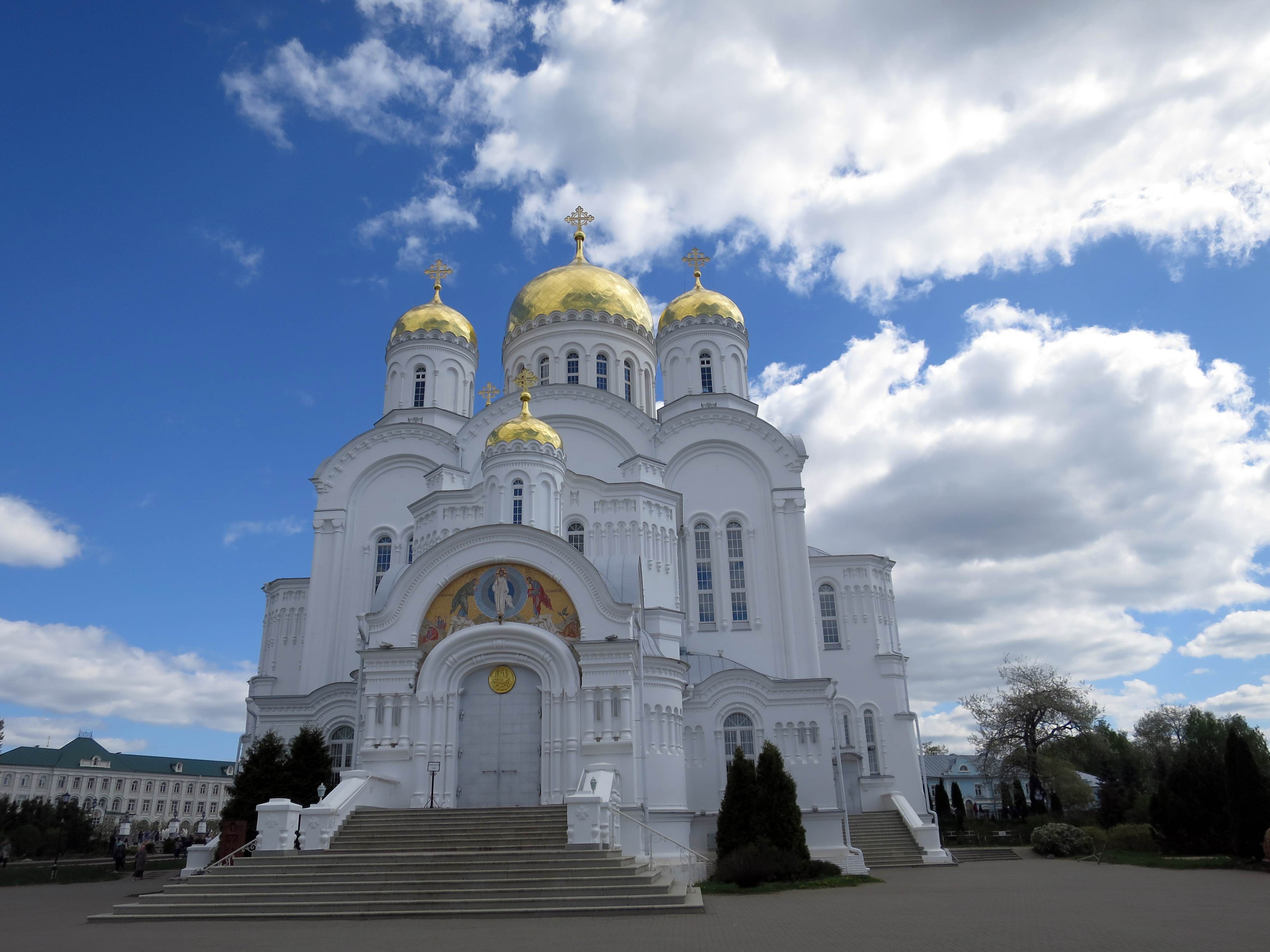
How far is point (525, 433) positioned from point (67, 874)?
14.2 metres

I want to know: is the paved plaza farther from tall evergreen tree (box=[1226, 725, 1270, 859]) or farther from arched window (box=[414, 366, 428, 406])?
arched window (box=[414, 366, 428, 406])

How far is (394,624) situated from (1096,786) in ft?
138

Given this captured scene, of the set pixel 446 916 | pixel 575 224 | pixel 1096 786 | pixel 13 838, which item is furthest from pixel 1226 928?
pixel 1096 786

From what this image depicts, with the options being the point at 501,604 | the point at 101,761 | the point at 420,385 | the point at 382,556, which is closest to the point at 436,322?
the point at 420,385

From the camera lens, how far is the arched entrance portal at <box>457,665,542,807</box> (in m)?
17.6

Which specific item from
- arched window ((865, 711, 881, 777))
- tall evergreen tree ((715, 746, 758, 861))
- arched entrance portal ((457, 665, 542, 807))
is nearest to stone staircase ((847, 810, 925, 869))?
arched window ((865, 711, 881, 777))

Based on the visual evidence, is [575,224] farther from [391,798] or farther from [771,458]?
[391,798]

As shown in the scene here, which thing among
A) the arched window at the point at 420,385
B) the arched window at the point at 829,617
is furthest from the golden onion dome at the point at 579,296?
the arched window at the point at 829,617

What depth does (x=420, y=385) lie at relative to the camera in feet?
101

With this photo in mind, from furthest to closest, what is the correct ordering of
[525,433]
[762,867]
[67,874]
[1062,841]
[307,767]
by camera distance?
[1062,841]
[525,433]
[67,874]
[307,767]
[762,867]

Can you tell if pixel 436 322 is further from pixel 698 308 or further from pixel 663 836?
pixel 663 836

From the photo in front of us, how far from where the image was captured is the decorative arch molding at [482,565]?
18.3 m

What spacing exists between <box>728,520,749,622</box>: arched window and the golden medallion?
9037 millimetres

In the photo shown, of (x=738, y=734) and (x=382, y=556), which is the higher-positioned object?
(x=382, y=556)
